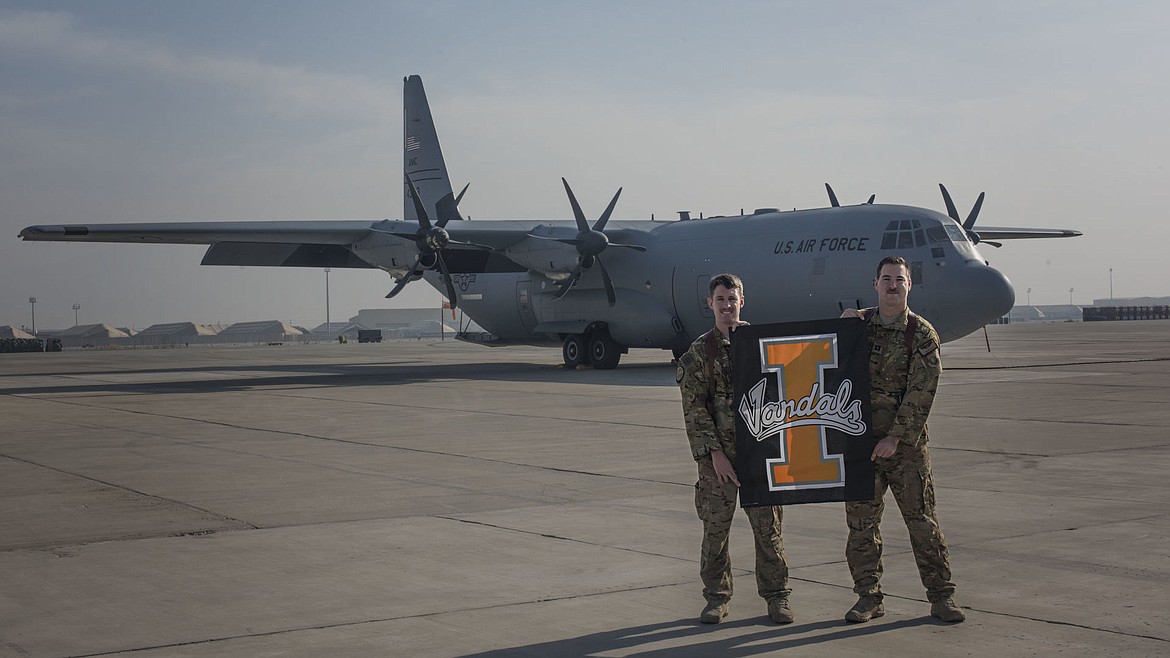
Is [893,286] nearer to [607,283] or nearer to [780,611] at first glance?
[780,611]

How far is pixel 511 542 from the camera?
8.45 m

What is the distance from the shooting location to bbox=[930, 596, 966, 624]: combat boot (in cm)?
598

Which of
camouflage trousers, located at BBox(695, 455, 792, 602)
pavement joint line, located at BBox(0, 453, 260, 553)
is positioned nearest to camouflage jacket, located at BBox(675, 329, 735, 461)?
camouflage trousers, located at BBox(695, 455, 792, 602)

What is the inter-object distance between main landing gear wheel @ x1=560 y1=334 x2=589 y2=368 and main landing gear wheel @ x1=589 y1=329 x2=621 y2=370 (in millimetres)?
275

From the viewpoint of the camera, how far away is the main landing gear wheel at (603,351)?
3288 cm

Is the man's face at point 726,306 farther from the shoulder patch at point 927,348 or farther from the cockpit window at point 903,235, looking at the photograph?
the cockpit window at point 903,235

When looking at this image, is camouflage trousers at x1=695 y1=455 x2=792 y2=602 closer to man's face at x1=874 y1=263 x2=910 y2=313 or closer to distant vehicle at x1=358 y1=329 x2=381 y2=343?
man's face at x1=874 y1=263 x2=910 y2=313

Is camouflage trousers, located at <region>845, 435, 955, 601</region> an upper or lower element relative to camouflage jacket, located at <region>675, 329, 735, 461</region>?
lower

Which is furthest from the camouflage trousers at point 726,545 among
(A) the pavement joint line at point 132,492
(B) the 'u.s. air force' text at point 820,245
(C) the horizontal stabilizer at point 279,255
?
(C) the horizontal stabilizer at point 279,255

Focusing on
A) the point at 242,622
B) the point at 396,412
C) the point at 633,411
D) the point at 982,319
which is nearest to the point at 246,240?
the point at 396,412

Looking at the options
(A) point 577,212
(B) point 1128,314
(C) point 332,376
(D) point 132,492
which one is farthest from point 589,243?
(B) point 1128,314

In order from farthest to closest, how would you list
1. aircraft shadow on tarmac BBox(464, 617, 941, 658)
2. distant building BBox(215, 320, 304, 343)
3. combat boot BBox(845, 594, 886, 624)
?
distant building BBox(215, 320, 304, 343) < combat boot BBox(845, 594, 886, 624) < aircraft shadow on tarmac BBox(464, 617, 941, 658)

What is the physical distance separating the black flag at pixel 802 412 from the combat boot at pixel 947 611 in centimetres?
65

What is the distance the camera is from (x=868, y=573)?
6195mm
